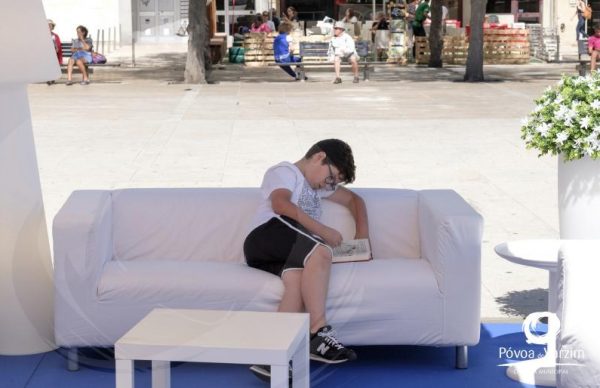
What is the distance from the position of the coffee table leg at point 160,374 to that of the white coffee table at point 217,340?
0.07 metres

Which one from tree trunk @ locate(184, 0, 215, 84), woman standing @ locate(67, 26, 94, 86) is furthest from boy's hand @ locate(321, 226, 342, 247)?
woman standing @ locate(67, 26, 94, 86)

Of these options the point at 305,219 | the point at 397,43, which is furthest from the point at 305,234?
the point at 397,43

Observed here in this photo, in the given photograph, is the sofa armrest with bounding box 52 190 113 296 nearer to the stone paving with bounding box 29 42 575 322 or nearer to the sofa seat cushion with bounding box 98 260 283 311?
the sofa seat cushion with bounding box 98 260 283 311

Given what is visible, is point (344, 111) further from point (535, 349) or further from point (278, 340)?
point (278, 340)

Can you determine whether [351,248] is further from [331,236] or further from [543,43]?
[543,43]

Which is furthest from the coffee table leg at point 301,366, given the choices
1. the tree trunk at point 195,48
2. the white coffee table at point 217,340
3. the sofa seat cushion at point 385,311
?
the tree trunk at point 195,48

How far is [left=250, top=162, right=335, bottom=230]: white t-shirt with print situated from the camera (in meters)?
5.97

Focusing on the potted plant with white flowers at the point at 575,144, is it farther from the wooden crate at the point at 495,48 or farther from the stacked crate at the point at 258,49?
the wooden crate at the point at 495,48

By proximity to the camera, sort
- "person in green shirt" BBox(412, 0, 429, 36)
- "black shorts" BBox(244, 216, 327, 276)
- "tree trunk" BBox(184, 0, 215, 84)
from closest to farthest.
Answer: "black shorts" BBox(244, 216, 327, 276)
"tree trunk" BBox(184, 0, 215, 84)
"person in green shirt" BBox(412, 0, 429, 36)

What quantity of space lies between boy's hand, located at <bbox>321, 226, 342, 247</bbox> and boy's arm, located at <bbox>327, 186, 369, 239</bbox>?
340 mm

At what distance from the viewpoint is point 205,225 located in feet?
20.9

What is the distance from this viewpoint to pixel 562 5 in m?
36.6

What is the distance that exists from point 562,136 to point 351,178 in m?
1.18

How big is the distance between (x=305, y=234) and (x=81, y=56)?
1924cm
